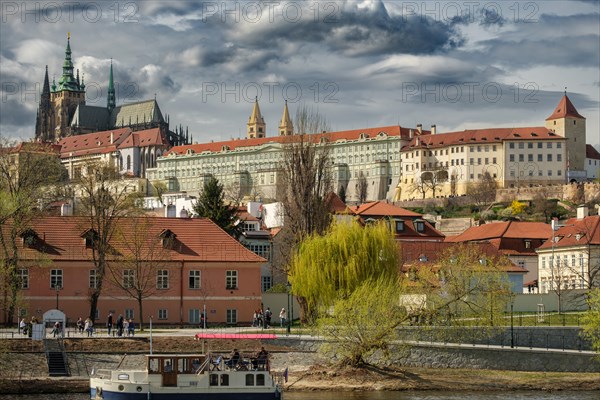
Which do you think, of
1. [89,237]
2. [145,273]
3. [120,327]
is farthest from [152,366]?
[89,237]

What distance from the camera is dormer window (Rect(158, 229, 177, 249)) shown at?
2606 inches

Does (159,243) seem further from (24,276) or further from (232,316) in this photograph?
(24,276)

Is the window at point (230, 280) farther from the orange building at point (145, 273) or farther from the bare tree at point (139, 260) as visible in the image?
the bare tree at point (139, 260)

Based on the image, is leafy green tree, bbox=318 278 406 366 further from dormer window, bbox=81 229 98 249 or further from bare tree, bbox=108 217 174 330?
dormer window, bbox=81 229 98 249

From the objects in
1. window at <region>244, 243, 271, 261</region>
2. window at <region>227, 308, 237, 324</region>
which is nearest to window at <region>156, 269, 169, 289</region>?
window at <region>227, 308, 237, 324</region>

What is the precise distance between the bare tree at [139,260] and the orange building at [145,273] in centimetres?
5

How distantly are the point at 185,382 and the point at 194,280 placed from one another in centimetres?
2174

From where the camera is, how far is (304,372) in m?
52.6

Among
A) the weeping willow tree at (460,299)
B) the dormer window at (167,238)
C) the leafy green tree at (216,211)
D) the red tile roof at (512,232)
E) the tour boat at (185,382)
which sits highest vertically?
the leafy green tree at (216,211)

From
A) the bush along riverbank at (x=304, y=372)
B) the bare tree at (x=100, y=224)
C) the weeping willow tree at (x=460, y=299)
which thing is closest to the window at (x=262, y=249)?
the bare tree at (x=100, y=224)

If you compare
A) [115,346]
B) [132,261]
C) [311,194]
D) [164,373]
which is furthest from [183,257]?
[164,373]

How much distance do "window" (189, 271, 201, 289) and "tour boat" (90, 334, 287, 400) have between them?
20.6 metres

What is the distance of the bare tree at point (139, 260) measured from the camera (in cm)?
6300

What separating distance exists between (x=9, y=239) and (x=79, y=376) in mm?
15486
